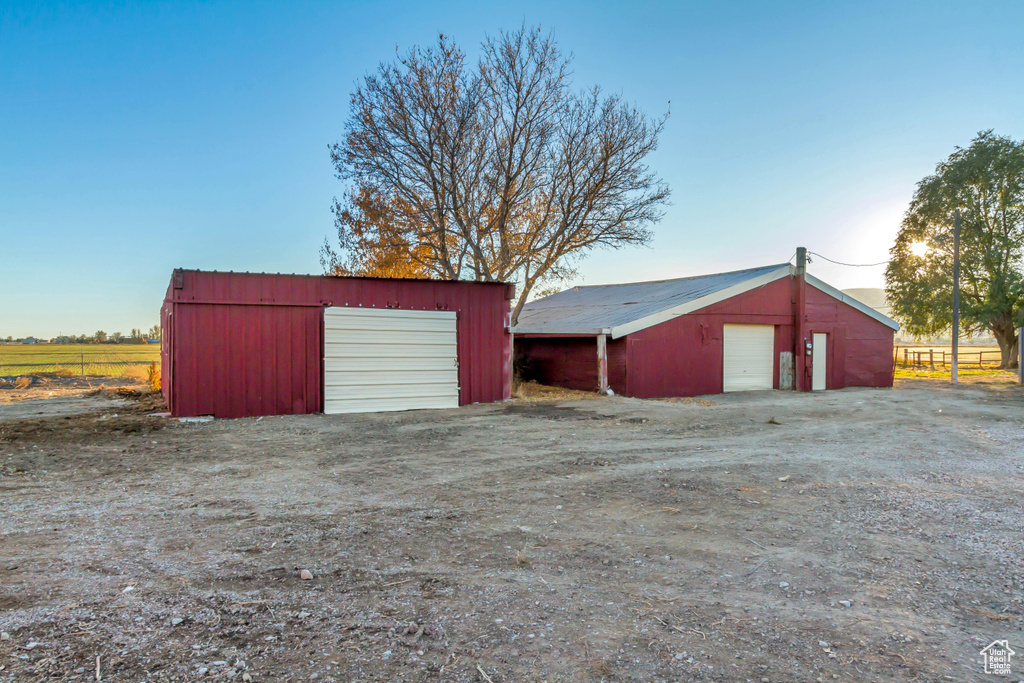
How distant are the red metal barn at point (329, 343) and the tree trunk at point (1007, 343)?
94.2 ft

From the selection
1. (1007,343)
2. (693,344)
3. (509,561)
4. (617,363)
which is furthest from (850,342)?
(1007,343)

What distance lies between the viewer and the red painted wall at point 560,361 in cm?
1562

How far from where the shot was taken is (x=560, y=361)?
1678 cm

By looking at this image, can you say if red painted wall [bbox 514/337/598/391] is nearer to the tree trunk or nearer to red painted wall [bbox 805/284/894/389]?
red painted wall [bbox 805/284/894/389]

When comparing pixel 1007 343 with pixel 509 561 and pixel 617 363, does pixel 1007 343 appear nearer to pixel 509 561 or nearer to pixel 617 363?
pixel 617 363

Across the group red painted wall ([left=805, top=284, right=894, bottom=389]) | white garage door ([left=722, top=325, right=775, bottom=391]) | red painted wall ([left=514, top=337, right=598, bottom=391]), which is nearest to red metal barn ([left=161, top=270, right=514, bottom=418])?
red painted wall ([left=514, top=337, right=598, bottom=391])

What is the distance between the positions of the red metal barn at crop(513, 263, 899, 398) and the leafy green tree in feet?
46.6

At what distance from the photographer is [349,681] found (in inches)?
101

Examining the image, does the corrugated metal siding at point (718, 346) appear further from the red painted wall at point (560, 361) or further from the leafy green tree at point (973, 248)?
the leafy green tree at point (973, 248)

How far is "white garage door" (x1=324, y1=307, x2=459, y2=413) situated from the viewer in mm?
11773

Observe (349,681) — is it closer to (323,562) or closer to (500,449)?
(323,562)

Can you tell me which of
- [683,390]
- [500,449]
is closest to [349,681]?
[500,449]

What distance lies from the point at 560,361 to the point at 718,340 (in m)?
4.29

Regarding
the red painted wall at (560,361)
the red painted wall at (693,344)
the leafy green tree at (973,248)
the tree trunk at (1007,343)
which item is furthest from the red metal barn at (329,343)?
the tree trunk at (1007,343)
